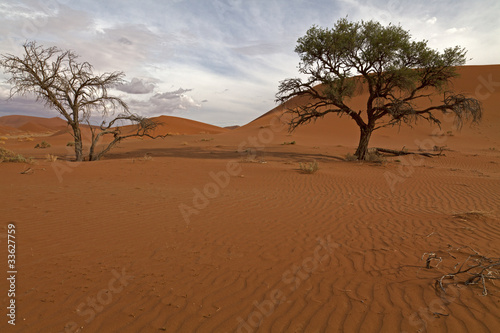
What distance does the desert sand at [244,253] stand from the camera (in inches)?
113

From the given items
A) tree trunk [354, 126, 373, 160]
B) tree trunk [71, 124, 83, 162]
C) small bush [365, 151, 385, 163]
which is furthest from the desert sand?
tree trunk [354, 126, 373, 160]

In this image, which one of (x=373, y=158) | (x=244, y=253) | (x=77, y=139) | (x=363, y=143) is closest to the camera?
(x=244, y=253)

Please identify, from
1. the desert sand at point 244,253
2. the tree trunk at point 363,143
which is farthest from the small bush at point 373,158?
the desert sand at point 244,253

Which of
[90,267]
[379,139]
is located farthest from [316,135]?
[90,267]

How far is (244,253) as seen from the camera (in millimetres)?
4418

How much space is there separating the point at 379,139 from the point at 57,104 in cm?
2871

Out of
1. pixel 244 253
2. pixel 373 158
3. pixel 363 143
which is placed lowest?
pixel 244 253

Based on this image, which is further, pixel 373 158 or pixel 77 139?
pixel 373 158

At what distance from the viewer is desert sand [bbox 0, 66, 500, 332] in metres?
2.86

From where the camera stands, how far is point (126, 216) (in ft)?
19.7

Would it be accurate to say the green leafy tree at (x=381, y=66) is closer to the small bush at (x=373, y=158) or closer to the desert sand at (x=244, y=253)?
the small bush at (x=373, y=158)

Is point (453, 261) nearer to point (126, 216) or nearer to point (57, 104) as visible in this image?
point (126, 216)

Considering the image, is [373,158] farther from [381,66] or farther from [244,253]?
[244,253]

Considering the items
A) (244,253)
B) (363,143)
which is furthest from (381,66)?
(244,253)
